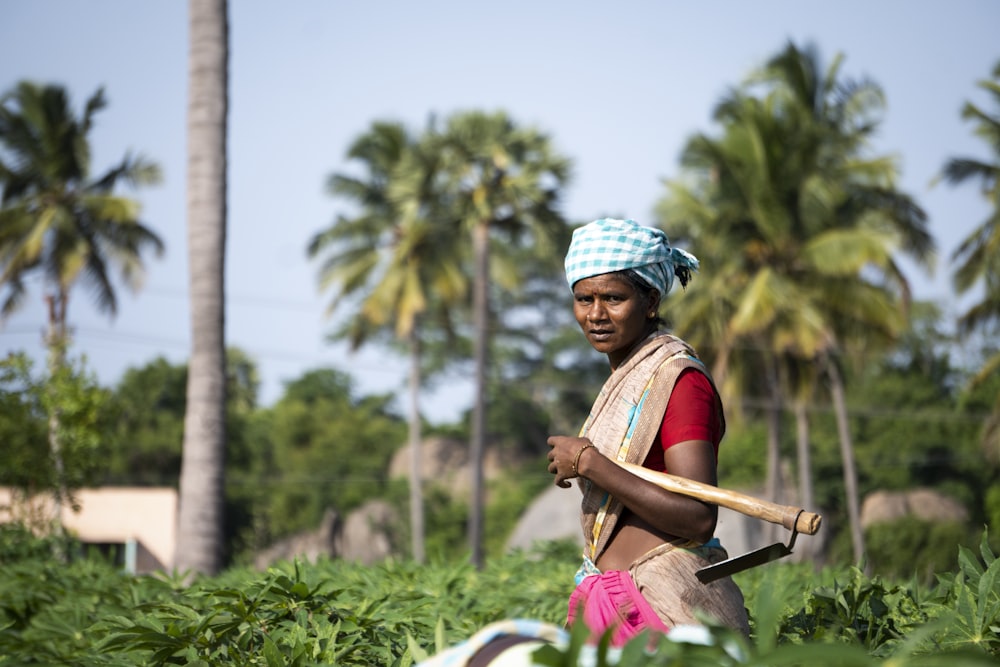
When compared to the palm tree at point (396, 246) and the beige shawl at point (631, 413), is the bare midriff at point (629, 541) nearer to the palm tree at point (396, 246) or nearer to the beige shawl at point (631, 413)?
the beige shawl at point (631, 413)

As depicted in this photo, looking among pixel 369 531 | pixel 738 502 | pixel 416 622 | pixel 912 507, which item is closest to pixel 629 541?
pixel 738 502

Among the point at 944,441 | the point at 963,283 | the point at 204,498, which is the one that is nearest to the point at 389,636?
the point at 204,498

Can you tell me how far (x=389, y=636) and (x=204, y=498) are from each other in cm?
550

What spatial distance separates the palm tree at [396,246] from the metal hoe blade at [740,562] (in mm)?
29371

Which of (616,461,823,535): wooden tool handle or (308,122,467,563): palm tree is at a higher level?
(308,122,467,563): palm tree

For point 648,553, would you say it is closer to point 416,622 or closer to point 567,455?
point 567,455

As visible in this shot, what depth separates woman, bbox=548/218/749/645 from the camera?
3.03 meters

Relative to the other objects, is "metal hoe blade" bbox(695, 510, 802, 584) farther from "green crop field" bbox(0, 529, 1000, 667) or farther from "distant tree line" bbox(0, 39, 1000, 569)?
"distant tree line" bbox(0, 39, 1000, 569)

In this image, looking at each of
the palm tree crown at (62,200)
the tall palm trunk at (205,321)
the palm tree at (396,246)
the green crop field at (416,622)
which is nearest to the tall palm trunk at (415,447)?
the palm tree at (396,246)

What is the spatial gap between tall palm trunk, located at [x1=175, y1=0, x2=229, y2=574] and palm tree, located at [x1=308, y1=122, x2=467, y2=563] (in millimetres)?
22422

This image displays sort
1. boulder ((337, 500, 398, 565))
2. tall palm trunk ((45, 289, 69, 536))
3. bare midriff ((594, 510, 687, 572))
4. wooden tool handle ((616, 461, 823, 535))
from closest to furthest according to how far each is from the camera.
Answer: wooden tool handle ((616, 461, 823, 535)), bare midriff ((594, 510, 687, 572)), tall palm trunk ((45, 289, 69, 536)), boulder ((337, 500, 398, 565))

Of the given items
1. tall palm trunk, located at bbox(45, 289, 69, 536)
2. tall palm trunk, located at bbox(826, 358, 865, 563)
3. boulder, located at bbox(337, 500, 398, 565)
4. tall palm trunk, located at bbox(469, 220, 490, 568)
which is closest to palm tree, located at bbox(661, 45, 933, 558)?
tall palm trunk, located at bbox(826, 358, 865, 563)

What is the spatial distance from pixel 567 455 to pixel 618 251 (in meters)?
0.57

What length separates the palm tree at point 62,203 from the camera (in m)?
31.6
